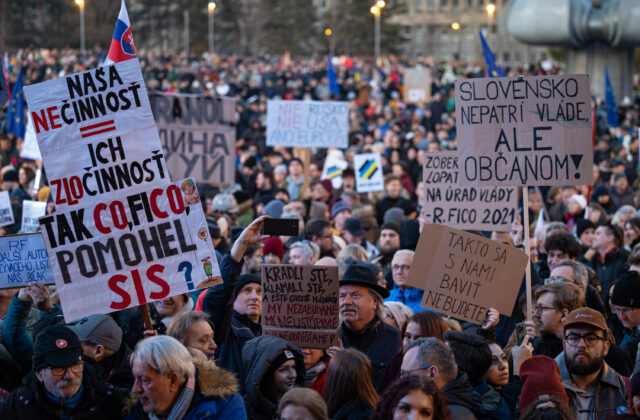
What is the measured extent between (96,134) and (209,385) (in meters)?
1.57

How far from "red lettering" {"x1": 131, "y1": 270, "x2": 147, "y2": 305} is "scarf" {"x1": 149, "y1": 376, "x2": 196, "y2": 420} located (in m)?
0.89

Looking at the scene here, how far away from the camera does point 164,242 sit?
5.42 meters

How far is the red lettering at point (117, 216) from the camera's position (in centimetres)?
539

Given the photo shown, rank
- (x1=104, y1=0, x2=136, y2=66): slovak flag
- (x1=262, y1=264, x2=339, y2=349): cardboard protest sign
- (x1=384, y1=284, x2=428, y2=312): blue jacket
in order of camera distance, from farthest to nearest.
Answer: (x1=384, y1=284, x2=428, y2=312): blue jacket
(x1=104, y1=0, x2=136, y2=66): slovak flag
(x1=262, y1=264, x2=339, y2=349): cardboard protest sign

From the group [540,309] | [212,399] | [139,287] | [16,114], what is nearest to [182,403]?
[212,399]

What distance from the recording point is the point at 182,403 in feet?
14.8

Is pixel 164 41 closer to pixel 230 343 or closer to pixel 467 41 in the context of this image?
pixel 467 41

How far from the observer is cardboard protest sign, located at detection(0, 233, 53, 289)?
5.98 metres

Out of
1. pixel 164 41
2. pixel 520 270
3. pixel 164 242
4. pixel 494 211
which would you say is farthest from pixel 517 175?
pixel 164 41

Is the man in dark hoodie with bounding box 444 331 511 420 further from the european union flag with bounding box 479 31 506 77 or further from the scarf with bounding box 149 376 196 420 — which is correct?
the european union flag with bounding box 479 31 506 77

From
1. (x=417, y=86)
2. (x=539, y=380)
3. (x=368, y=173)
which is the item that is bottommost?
(x=417, y=86)

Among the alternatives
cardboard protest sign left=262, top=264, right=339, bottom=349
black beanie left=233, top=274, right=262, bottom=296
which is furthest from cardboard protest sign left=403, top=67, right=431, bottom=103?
cardboard protest sign left=262, top=264, right=339, bottom=349

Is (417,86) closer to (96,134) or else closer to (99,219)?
(96,134)

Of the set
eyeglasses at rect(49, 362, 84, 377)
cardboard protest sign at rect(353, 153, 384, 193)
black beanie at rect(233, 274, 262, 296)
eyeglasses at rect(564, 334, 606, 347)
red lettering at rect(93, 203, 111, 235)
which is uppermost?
red lettering at rect(93, 203, 111, 235)
